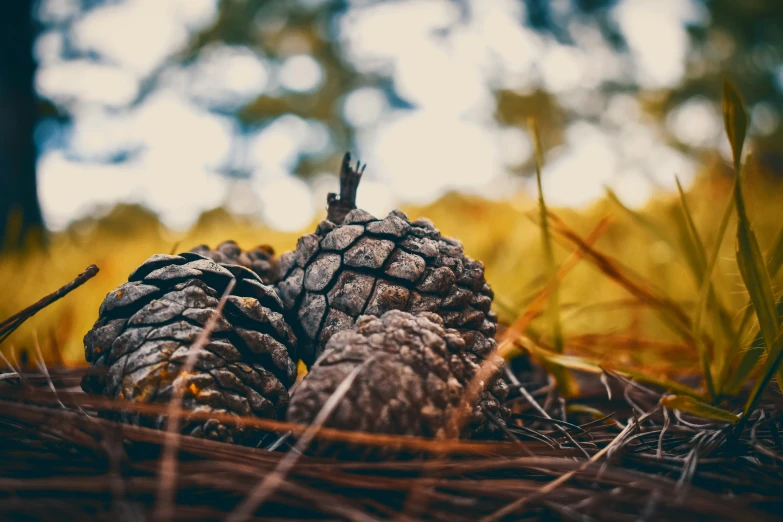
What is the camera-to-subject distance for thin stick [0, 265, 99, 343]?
0.51m

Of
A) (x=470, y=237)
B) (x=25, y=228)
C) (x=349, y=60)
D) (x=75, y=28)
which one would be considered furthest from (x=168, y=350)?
(x=349, y=60)

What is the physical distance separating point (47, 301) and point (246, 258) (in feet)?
0.91

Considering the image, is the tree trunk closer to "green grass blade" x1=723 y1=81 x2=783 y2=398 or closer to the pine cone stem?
the pine cone stem

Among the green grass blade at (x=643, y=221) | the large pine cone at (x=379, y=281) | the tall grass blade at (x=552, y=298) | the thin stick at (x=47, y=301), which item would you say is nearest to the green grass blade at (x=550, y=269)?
the tall grass blade at (x=552, y=298)

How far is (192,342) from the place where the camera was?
1.62 ft

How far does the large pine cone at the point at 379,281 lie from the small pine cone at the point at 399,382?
53mm

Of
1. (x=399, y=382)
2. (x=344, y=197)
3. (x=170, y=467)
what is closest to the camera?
(x=170, y=467)

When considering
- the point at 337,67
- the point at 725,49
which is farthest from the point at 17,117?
the point at 725,49

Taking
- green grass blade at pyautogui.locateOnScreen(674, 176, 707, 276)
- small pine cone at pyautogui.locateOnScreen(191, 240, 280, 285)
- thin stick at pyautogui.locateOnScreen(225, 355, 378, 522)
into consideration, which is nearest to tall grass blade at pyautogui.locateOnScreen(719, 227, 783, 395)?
green grass blade at pyautogui.locateOnScreen(674, 176, 707, 276)

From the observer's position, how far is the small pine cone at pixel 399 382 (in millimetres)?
431

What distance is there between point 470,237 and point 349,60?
4417 millimetres

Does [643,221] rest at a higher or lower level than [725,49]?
lower

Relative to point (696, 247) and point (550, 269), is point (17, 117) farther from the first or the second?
point (696, 247)

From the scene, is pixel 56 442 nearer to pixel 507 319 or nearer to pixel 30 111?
pixel 507 319
